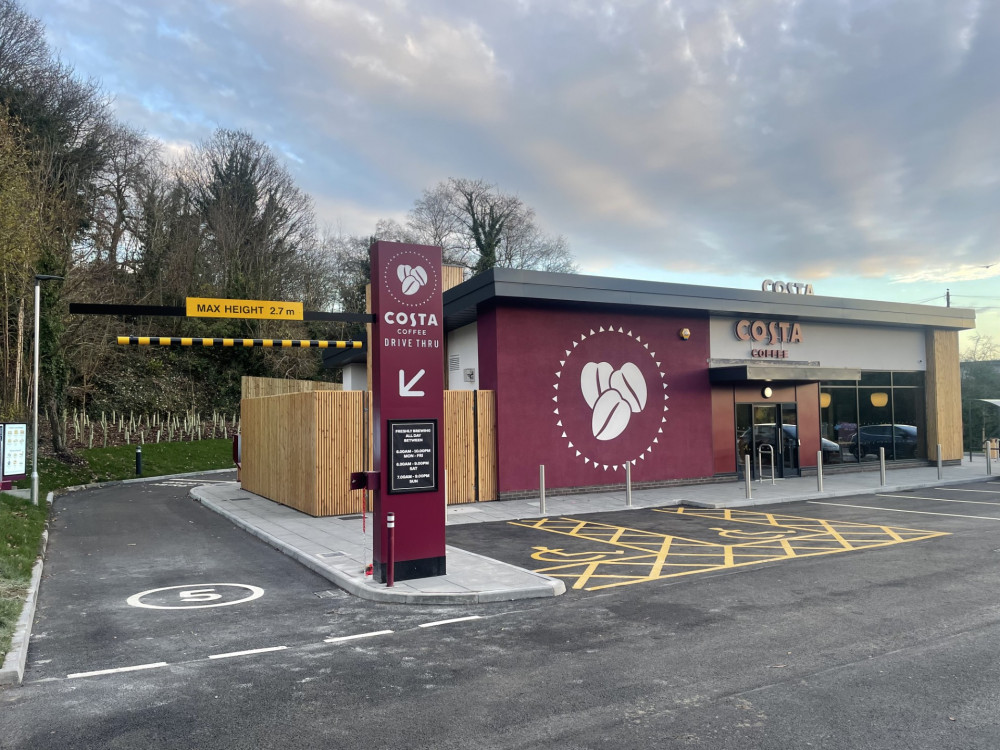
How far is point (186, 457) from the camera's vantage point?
28.7 meters

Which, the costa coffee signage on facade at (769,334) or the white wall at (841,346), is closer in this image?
the white wall at (841,346)

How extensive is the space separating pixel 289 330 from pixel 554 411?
25219 millimetres

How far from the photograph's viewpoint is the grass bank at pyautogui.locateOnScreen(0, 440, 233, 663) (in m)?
7.97

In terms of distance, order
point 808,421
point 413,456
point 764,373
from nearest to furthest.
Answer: point 413,456 → point 764,373 → point 808,421

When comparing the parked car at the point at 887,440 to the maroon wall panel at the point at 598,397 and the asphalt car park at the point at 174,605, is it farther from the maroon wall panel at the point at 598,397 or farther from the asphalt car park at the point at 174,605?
the asphalt car park at the point at 174,605

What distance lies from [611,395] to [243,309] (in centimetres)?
1118

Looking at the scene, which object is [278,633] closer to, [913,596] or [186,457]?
[913,596]

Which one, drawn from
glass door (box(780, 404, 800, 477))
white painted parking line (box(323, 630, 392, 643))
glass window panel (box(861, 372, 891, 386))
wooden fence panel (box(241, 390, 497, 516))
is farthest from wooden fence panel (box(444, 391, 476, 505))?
glass window panel (box(861, 372, 891, 386))

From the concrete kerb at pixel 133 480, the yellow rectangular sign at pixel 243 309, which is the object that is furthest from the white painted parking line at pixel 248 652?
the concrete kerb at pixel 133 480

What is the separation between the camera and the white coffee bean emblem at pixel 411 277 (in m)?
9.02

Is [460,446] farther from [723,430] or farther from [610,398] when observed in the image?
[723,430]

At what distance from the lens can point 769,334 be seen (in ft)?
69.8

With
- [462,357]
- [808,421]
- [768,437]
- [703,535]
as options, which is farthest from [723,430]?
[703,535]

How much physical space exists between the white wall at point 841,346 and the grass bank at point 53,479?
16.7m
